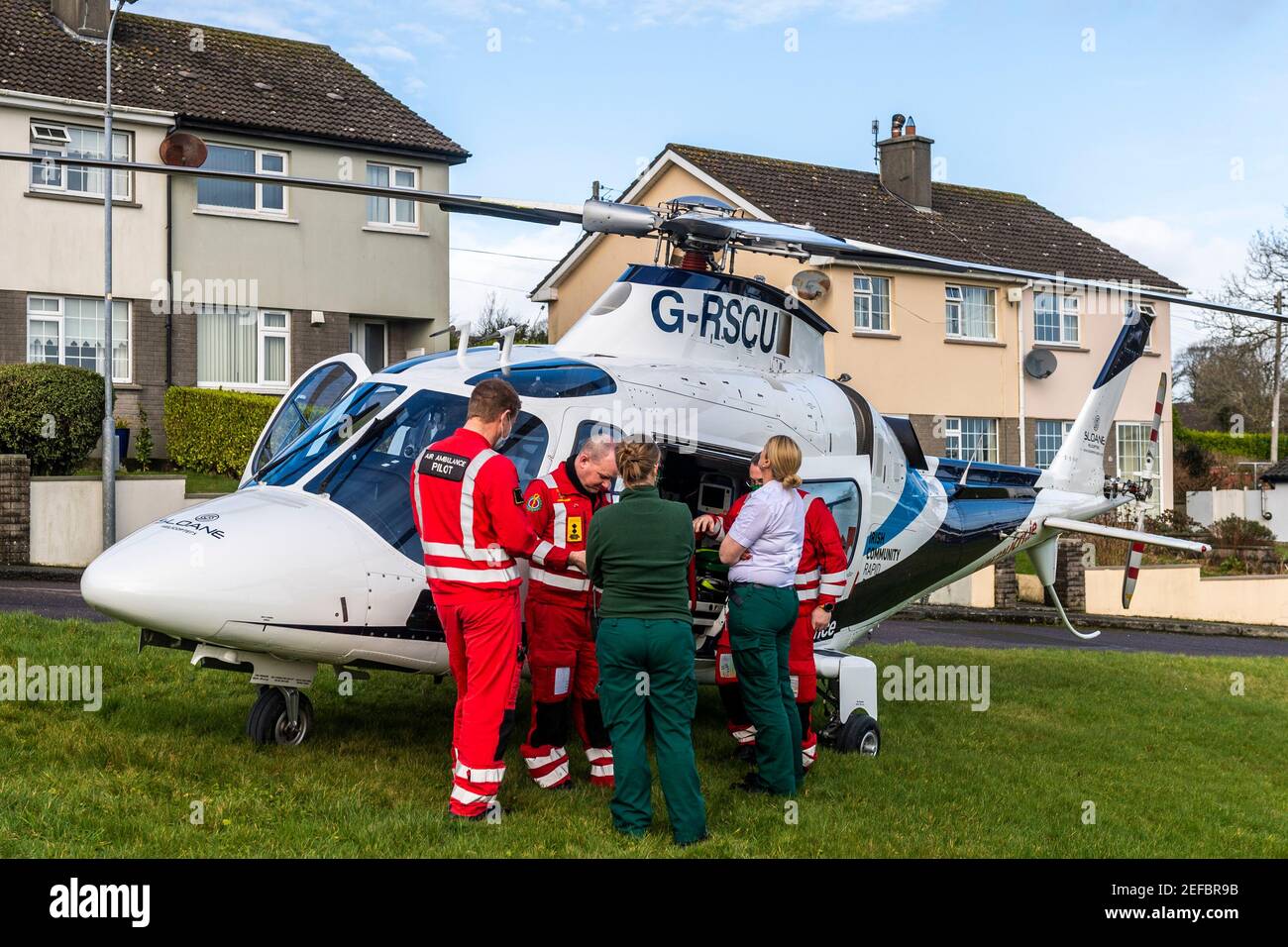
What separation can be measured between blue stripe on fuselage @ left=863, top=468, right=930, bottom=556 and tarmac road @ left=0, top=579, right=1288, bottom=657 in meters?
6.52

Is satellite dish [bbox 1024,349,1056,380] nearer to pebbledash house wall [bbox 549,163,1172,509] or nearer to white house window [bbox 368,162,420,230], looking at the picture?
pebbledash house wall [bbox 549,163,1172,509]

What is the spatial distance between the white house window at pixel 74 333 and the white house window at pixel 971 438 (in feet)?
61.2

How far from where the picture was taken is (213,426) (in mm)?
23266

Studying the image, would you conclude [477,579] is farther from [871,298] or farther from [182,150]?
[871,298]

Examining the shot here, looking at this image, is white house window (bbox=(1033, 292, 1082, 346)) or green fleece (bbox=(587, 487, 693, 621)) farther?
white house window (bbox=(1033, 292, 1082, 346))

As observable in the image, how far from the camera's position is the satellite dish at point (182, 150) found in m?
23.4

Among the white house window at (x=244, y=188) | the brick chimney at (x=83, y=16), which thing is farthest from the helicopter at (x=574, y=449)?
the brick chimney at (x=83, y=16)

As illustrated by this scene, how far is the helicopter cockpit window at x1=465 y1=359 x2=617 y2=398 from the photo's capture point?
8117 millimetres

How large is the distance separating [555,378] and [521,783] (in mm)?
2514

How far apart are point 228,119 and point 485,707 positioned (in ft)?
70.9

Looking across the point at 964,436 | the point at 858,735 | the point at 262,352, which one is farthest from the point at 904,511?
the point at 964,436

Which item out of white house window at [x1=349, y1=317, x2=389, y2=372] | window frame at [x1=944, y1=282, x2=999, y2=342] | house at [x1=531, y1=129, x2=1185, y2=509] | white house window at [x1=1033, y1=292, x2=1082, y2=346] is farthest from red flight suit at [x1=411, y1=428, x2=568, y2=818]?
white house window at [x1=1033, y1=292, x2=1082, y2=346]

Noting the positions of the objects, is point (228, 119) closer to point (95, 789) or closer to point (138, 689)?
point (138, 689)

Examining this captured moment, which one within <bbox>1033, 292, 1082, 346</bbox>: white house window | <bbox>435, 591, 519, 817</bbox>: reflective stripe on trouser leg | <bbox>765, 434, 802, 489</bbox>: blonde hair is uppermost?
<bbox>1033, 292, 1082, 346</bbox>: white house window
